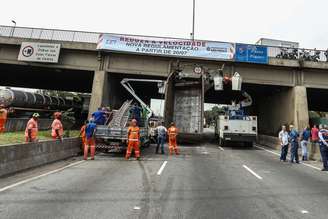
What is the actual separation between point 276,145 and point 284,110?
15.6ft

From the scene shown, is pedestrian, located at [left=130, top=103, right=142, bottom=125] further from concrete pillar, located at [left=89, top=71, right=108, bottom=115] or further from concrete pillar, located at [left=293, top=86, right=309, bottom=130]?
concrete pillar, located at [left=293, top=86, right=309, bottom=130]

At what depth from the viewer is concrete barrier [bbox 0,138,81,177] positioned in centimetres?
861

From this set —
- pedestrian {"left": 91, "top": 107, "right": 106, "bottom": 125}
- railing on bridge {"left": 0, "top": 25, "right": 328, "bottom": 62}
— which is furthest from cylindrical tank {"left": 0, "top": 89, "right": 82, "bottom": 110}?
pedestrian {"left": 91, "top": 107, "right": 106, "bottom": 125}

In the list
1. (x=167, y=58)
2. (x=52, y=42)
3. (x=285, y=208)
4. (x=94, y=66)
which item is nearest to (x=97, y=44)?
(x=94, y=66)

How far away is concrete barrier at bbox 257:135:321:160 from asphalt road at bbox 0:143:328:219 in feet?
21.2

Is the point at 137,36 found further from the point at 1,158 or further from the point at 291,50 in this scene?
the point at 1,158

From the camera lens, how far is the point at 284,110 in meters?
25.6

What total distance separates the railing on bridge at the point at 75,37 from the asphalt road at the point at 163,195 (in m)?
16.1

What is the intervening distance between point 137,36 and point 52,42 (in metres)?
6.61

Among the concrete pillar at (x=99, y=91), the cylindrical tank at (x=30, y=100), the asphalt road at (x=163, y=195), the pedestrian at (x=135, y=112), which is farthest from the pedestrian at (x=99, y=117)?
the cylindrical tank at (x=30, y=100)

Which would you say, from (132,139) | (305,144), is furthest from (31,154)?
(305,144)

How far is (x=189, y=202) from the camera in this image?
6156 millimetres

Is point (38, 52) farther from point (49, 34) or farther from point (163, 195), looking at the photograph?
point (163, 195)

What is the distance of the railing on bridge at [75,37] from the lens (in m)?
24.2
